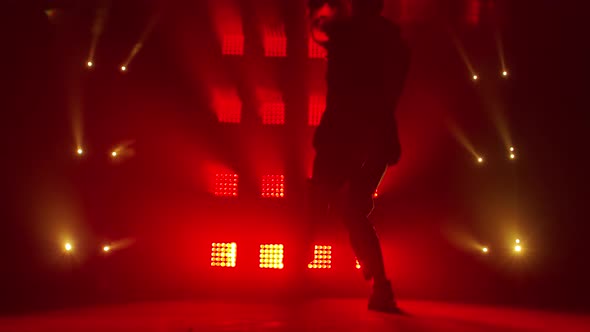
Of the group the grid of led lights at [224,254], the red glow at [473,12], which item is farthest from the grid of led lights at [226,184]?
the red glow at [473,12]

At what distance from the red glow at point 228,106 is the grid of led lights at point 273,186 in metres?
0.68

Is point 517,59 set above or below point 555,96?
above

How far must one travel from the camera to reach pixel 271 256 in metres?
4.23

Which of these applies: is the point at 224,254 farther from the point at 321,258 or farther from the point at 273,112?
the point at 273,112

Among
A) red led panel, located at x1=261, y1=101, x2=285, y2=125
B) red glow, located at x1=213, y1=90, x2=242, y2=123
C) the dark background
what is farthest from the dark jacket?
red glow, located at x1=213, y1=90, x2=242, y2=123

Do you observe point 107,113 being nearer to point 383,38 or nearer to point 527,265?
point 383,38

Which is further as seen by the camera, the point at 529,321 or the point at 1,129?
the point at 1,129

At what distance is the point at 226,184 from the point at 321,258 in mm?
1152

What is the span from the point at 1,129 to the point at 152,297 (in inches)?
85.3

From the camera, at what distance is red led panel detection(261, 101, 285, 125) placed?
4516 millimetres

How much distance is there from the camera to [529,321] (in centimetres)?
291

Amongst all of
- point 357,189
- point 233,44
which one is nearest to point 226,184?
point 233,44

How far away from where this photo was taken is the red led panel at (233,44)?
458 cm

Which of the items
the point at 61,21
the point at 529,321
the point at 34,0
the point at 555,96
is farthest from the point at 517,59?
the point at 34,0
